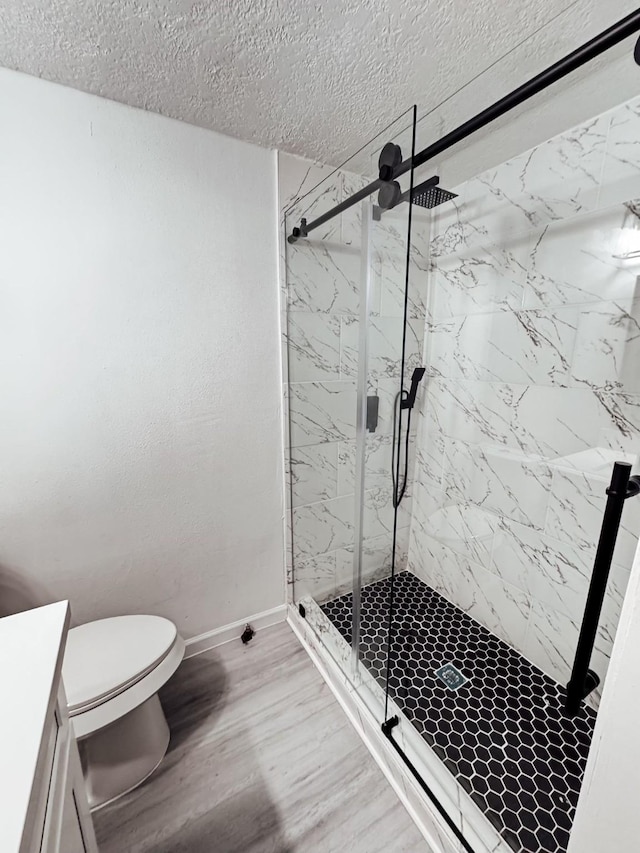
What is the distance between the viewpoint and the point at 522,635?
161 centimetres

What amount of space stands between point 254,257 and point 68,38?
30.0 inches

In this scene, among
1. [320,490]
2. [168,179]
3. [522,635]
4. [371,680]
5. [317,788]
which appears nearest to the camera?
[317,788]

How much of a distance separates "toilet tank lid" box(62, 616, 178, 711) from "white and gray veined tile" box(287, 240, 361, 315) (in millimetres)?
1431

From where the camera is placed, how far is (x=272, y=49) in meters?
1.00

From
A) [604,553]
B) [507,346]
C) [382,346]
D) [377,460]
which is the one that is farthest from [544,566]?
[382,346]

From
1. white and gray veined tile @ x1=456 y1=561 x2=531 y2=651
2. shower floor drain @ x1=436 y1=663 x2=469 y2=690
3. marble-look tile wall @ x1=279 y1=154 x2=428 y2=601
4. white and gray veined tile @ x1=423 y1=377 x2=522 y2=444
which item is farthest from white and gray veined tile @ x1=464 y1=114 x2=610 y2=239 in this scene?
shower floor drain @ x1=436 y1=663 x2=469 y2=690

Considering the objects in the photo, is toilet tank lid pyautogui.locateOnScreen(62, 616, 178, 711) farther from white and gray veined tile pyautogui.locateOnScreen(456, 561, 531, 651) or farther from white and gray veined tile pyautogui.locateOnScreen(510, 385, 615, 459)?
white and gray veined tile pyautogui.locateOnScreen(510, 385, 615, 459)

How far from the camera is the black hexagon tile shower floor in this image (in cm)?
107

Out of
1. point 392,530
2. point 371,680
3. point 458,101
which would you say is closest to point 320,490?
point 392,530

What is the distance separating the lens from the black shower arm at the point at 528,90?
2.30 ft

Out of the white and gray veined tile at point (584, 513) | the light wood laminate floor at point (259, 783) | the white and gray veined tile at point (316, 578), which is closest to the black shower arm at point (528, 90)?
the white and gray veined tile at point (584, 513)

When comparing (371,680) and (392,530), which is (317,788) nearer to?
(371,680)

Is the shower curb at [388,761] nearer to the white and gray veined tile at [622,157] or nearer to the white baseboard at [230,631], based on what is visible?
the white baseboard at [230,631]

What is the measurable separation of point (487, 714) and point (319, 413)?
1385 mm
